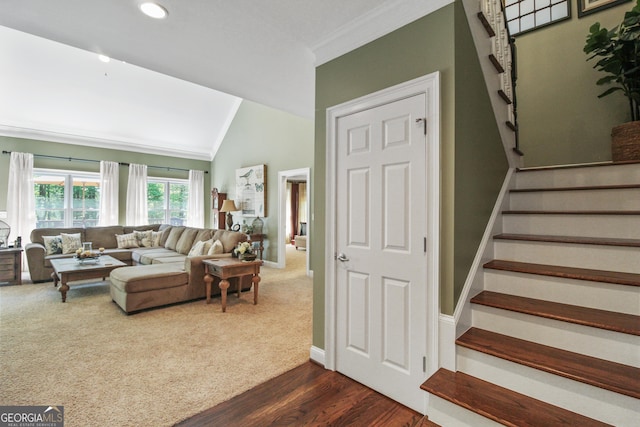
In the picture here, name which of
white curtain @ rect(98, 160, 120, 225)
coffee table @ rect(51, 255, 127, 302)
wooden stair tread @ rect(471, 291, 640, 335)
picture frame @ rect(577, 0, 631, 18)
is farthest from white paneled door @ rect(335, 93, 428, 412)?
white curtain @ rect(98, 160, 120, 225)

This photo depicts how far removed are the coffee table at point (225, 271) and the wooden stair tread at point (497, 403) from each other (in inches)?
109

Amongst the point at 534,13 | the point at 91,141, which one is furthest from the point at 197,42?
the point at 91,141

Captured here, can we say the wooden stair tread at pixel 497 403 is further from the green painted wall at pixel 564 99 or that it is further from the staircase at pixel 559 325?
the green painted wall at pixel 564 99

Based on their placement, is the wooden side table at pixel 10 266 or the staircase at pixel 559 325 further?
the wooden side table at pixel 10 266

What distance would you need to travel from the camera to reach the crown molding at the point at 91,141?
5.78 metres

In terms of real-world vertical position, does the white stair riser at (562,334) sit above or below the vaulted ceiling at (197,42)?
below

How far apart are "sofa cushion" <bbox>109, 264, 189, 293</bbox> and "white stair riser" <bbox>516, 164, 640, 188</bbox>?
A: 405cm

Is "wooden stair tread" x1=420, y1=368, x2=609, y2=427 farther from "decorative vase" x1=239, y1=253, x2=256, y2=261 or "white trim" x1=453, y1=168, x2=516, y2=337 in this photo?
"decorative vase" x1=239, y1=253, x2=256, y2=261

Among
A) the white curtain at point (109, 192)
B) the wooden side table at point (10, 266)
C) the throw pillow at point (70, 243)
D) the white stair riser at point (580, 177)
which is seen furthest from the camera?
the white curtain at point (109, 192)

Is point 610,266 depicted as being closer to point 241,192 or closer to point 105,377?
point 105,377

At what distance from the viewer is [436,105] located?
1.76 metres

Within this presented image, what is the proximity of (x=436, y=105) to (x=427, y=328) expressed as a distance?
52.5 inches

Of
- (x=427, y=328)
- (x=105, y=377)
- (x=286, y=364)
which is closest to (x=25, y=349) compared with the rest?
(x=105, y=377)

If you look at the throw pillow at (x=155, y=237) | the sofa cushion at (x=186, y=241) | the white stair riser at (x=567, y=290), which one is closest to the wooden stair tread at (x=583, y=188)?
the white stair riser at (x=567, y=290)
